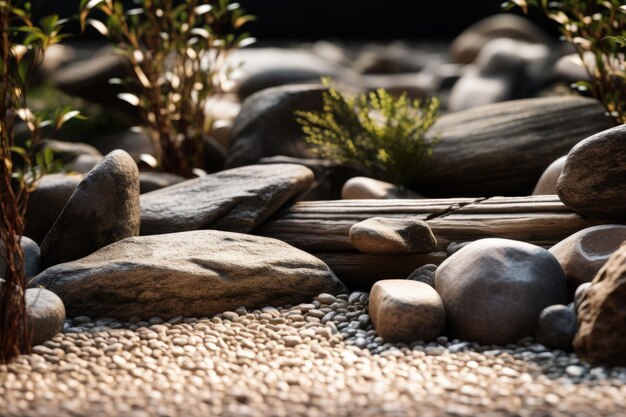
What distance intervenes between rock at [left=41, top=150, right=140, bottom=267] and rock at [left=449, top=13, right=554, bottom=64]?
932cm

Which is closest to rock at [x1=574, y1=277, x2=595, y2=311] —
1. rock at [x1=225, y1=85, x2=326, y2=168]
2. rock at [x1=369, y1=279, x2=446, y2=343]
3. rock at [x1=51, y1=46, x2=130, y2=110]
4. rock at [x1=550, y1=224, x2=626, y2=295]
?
rock at [x1=550, y1=224, x2=626, y2=295]

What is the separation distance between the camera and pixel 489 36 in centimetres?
1297

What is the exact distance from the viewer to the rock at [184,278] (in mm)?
3920

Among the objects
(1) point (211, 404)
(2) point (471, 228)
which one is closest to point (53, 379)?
(1) point (211, 404)

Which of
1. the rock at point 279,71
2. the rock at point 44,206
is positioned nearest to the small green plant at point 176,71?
the rock at point 44,206

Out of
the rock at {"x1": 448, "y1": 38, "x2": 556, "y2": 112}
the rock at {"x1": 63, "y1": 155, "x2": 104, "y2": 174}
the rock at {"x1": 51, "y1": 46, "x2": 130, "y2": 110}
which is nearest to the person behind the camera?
the rock at {"x1": 63, "y1": 155, "x2": 104, "y2": 174}

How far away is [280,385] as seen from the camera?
3.04m

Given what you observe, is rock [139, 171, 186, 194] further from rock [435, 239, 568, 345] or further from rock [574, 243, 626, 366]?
rock [574, 243, 626, 366]

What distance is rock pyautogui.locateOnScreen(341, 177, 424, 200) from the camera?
529cm

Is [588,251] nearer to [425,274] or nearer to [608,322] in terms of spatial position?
[608,322]

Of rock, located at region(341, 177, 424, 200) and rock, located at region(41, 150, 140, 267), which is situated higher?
rock, located at region(41, 150, 140, 267)

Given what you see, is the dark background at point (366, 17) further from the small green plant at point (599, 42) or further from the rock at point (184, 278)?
the rock at point (184, 278)

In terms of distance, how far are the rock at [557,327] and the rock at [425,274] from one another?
0.72m

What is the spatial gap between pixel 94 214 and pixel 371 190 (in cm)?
184
